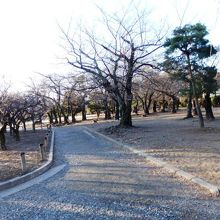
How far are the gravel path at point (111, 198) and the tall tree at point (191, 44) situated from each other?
10.6m

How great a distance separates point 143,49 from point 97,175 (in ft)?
53.1

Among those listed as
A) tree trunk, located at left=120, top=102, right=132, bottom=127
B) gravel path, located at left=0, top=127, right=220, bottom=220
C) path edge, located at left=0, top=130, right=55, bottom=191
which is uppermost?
tree trunk, located at left=120, top=102, right=132, bottom=127

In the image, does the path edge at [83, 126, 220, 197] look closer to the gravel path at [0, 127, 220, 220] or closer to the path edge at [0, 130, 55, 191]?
the gravel path at [0, 127, 220, 220]

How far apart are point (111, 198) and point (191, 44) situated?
45.4 ft

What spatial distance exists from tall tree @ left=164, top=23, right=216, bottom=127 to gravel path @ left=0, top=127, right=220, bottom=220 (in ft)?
34.9

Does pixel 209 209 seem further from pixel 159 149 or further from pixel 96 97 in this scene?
pixel 96 97

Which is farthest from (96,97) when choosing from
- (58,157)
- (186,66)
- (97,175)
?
(97,175)

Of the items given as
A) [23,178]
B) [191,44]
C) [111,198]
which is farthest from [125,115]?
[111,198]

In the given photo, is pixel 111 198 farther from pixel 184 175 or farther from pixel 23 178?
pixel 23 178

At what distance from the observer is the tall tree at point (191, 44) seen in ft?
57.9

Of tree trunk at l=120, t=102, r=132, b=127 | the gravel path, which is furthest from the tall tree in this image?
the gravel path

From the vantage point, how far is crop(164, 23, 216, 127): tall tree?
1764 cm

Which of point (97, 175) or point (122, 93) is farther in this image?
point (122, 93)

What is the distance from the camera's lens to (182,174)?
23.9 feet
